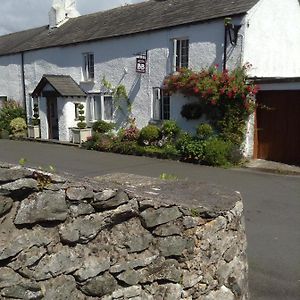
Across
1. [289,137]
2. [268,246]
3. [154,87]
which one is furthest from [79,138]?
[268,246]

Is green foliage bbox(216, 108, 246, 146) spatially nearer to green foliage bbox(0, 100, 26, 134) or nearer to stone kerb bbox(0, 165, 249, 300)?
stone kerb bbox(0, 165, 249, 300)

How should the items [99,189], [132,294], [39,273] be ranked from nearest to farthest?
[39,273] → [99,189] → [132,294]

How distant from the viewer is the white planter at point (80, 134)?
17547 millimetres

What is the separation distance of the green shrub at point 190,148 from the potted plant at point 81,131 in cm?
598

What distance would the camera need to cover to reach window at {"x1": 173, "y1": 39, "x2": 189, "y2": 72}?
47.3ft

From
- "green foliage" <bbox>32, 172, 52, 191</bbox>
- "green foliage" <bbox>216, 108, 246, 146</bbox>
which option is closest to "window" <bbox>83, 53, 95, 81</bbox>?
"green foliage" <bbox>216, 108, 246, 146</bbox>

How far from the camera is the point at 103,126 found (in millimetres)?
16688

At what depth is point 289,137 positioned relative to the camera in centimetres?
1195

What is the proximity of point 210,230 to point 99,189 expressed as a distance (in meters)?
1.05

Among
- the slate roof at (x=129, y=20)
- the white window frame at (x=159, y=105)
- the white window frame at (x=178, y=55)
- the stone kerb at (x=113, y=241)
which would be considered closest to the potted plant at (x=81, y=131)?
the slate roof at (x=129, y=20)

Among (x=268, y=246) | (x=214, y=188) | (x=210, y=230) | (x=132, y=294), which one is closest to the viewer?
(x=132, y=294)

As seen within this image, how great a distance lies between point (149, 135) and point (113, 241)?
464 inches

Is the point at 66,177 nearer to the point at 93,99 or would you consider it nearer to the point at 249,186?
the point at 249,186

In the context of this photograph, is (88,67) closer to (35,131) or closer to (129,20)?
(129,20)
